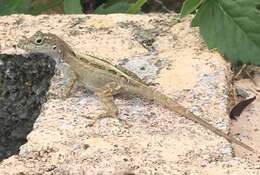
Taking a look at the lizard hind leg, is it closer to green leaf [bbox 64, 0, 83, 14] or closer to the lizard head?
the lizard head

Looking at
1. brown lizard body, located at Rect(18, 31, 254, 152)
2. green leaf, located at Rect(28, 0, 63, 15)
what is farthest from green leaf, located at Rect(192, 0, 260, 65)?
green leaf, located at Rect(28, 0, 63, 15)

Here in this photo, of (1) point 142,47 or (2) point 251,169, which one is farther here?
(1) point 142,47

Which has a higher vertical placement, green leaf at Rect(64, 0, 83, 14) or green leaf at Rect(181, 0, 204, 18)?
green leaf at Rect(181, 0, 204, 18)

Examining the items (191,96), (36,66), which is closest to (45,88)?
(36,66)

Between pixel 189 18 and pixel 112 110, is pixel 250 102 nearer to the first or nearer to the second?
pixel 189 18

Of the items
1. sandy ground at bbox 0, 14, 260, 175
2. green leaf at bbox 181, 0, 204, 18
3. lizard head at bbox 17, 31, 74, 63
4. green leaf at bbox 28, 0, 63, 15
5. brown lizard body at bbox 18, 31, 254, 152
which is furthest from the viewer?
green leaf at bbox 28, 0, 63, 15

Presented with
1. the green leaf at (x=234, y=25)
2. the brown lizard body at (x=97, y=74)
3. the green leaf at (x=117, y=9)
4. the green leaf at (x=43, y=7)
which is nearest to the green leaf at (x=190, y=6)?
the green leaf at (x=234, y=25)

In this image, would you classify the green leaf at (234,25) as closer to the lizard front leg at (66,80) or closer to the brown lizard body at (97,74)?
the brown lizard body at (97,74)
